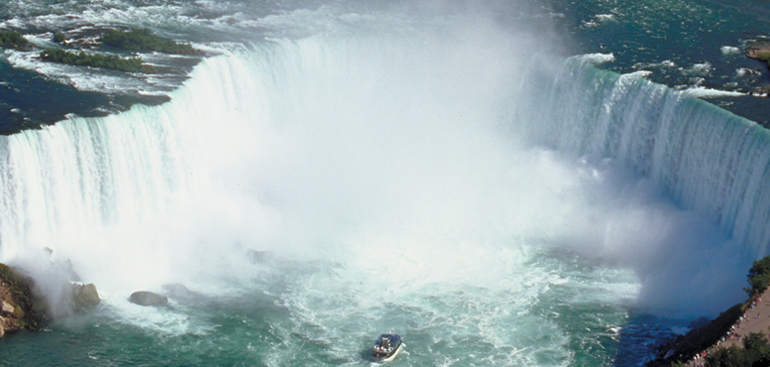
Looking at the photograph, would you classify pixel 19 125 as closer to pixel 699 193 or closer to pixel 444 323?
pixel 444 323

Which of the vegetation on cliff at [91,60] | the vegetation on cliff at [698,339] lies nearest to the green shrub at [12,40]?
the vegetation on cliff at [91,60]

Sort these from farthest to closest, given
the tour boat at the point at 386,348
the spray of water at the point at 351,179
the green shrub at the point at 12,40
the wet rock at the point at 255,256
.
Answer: the green shrub at the point at 12,40
the wet rock at the point at 255,256
the spray of water at the point at 351,179
the tour boat at the point at 386,348

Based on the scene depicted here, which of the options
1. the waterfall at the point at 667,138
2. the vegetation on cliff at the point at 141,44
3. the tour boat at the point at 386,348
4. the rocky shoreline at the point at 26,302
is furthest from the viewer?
the vegetation on cliff at the point at 141,44

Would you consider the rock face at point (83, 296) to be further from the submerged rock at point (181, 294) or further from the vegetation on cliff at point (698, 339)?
the vegetation on cliff at point (698, 339)

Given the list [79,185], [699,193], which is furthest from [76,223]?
[699,193]

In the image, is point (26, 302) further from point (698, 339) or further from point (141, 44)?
point (698, 339)

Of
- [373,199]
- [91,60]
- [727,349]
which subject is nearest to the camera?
[727,349]

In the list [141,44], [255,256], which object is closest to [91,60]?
[141,44]
